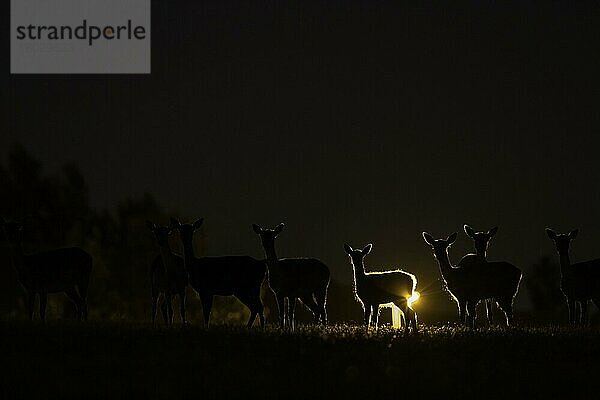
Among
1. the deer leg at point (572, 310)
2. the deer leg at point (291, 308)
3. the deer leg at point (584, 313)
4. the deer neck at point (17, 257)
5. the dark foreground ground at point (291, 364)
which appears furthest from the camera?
the deer neck at point (17, 257)

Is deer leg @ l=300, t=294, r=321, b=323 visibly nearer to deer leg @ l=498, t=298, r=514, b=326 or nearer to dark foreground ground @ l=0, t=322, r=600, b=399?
deer leg @ l=498, t=298, r=514, b=326

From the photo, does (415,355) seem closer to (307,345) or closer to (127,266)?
(307,345)

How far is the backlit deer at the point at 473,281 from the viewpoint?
84.7ft

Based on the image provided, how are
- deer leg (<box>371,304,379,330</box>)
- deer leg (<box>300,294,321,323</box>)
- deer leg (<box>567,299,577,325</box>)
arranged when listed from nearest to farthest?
deer leg (<box>371,304,379,330</box>), deer leg (<box>567,299,577,325</box>), deer leg (<box>300,294,321,323</box>)

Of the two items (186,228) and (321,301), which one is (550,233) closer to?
(321,301)

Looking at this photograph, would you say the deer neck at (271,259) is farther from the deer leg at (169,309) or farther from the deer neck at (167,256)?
the deer leg at (169,309)

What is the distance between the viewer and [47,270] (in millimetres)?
27172

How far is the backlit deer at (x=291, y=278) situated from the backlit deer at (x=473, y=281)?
102 inches

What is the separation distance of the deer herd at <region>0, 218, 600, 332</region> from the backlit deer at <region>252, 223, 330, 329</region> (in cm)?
2

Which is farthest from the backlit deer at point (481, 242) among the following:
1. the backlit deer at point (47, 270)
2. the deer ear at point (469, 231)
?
the backlit deer at point (47, 270)

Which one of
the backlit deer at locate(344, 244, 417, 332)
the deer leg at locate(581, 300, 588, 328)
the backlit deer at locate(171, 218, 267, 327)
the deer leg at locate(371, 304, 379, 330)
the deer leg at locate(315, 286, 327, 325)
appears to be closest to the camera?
the backlit deer at locate(344, 244, 417, 332)

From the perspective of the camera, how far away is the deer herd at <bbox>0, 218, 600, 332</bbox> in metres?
25.6

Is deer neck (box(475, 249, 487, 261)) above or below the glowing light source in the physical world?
above

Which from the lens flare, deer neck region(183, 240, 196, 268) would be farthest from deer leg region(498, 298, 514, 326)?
deer neck region(183, 240, 196, 268)
